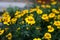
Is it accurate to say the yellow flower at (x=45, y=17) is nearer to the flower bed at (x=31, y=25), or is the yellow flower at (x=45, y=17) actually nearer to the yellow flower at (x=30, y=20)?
the flower bed at (x=31, y=25)

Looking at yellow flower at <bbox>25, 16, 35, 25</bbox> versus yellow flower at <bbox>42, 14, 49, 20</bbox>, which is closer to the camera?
yellow flower at <bbox>25, 16, 35, 25</bbox>

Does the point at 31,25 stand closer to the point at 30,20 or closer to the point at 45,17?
the point at 30,20

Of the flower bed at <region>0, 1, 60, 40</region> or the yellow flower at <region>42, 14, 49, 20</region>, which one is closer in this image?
the flower bed at <region>0, 1, 60, 40</region>

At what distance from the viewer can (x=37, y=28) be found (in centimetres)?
324

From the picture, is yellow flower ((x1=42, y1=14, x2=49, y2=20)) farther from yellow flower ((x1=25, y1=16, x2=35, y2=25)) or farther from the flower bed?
yellow flower ((x1=25, y1=16, x2=35, y2=25))

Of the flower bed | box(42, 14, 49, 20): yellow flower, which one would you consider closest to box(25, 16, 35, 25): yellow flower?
the flower bed

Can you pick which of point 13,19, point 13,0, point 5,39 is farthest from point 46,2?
point 5,39

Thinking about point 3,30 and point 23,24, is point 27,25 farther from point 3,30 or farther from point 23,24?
point 3,30

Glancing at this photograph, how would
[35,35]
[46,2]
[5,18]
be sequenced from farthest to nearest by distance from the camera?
1. [46,2]
2. [5,18]
3. [35,35]

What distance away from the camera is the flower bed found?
320 cm

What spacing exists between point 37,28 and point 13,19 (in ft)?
1.47

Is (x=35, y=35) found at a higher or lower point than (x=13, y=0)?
lower

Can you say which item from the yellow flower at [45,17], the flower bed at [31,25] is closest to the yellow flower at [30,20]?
the flower bed at [31,25]

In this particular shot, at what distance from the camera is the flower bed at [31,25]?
320 centimetres
